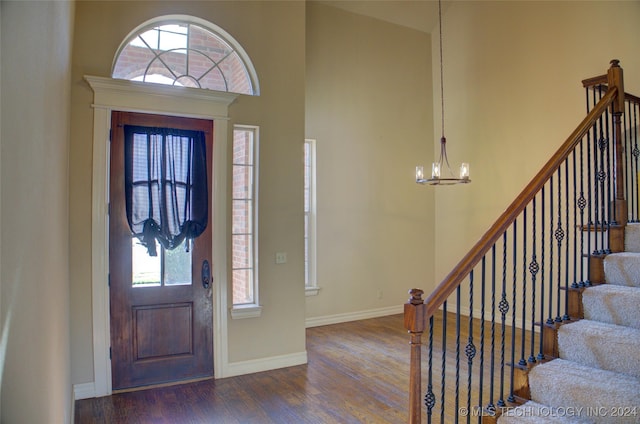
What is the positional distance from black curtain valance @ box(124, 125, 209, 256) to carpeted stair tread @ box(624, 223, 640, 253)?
3.33 m

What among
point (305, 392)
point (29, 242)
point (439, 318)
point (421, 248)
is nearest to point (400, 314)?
point (439, 318)

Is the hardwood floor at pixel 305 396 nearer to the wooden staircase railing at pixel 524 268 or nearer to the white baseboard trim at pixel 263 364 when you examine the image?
the white baseboard trim at pixel 263 364

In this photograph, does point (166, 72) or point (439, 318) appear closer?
point (166, 72)

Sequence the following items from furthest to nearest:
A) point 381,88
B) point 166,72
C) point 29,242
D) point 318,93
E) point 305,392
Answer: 1. point 381,88
2. point 318,93
3. point 166,72
4. point 305,392
5. point 29,242

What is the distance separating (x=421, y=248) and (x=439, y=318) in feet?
3.83

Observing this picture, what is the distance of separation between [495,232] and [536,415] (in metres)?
0.96

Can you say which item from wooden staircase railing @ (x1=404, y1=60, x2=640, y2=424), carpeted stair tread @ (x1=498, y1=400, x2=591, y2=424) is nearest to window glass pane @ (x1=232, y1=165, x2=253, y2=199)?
wooden staircase railing @ (x1=404, y1=60, x2=640, y2=424)

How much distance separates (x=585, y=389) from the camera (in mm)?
2049

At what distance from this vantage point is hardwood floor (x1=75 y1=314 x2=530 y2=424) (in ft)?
10.2

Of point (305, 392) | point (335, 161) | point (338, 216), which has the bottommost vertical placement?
point (305, 392)

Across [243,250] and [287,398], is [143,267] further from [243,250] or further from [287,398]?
[287,398]

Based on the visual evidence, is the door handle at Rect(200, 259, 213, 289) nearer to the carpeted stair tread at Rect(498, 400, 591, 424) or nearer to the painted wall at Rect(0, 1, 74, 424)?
the painted wall at Rect(0, 1, 74, 424)

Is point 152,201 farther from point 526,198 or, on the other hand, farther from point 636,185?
point 636,185

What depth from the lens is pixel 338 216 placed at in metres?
6.07
